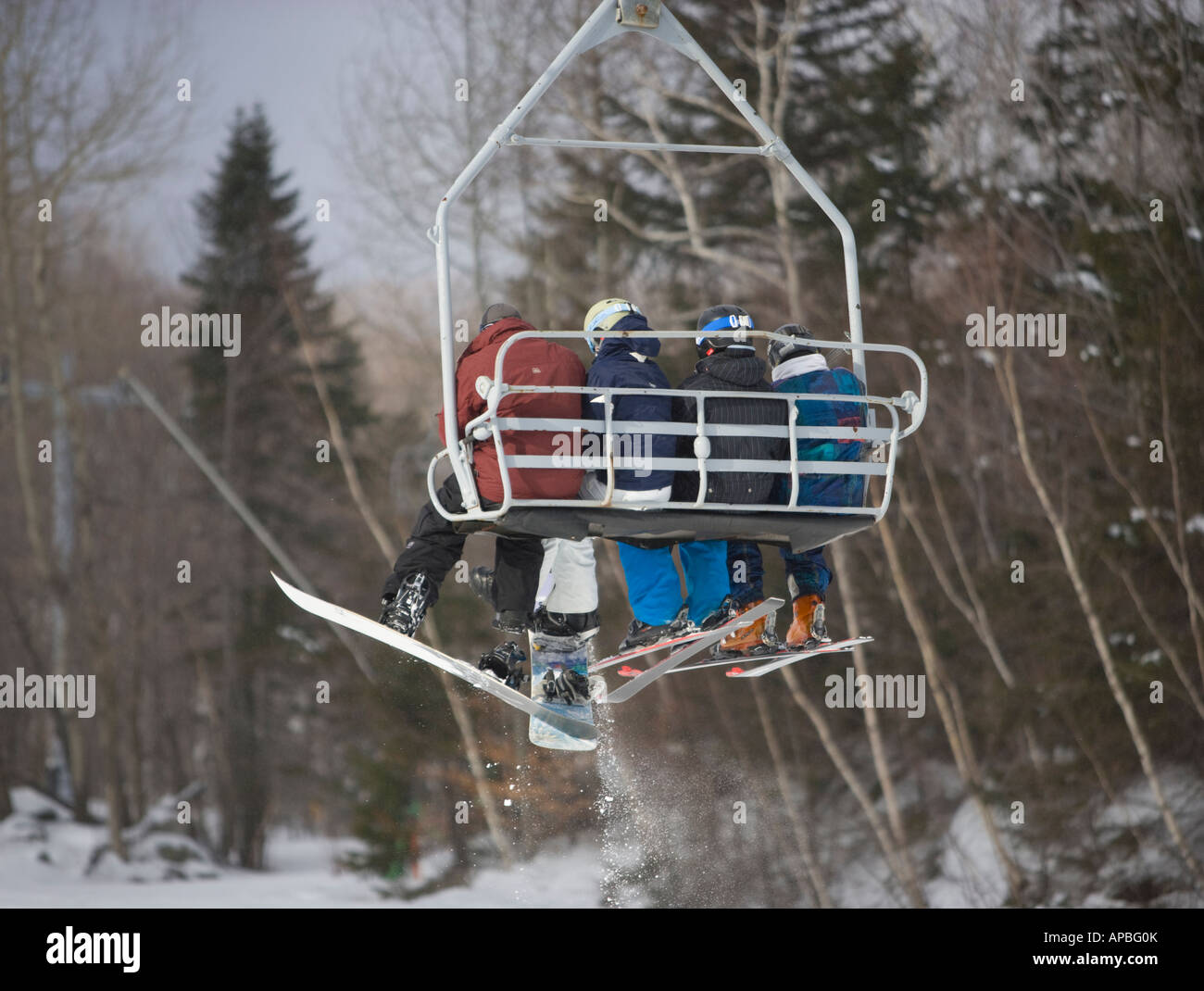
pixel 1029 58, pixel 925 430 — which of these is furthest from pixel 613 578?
pixel 1029 58

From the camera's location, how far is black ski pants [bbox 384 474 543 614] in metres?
6.25

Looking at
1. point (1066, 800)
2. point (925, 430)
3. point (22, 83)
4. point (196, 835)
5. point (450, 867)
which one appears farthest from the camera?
point (196, 835)

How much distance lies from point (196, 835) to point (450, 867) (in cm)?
614

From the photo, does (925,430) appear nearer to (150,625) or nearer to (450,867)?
(450,867)

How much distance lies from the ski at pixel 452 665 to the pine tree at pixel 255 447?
56.5 ft

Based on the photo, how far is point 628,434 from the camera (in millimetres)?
5602

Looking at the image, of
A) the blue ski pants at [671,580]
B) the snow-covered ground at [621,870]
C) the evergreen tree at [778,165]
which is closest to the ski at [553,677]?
the blue ski pants at [671,580]

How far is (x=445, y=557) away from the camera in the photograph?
630 cm

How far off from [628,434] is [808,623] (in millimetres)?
1756

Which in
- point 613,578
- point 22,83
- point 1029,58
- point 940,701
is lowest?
point 940,701

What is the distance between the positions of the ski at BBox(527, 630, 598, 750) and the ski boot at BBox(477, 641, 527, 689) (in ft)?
0.32

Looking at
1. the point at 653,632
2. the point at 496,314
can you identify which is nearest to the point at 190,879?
the point at 653,632

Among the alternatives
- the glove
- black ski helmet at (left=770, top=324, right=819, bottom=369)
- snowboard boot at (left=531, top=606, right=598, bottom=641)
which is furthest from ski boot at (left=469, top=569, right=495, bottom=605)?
black ski helmet at (left=770, top=324, right=819, bottom=369)

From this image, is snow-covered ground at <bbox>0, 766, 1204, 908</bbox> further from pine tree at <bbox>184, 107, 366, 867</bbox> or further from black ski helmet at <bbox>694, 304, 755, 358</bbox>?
black ski helmet at <bbox>694, 304, 755, 358</bbox>
